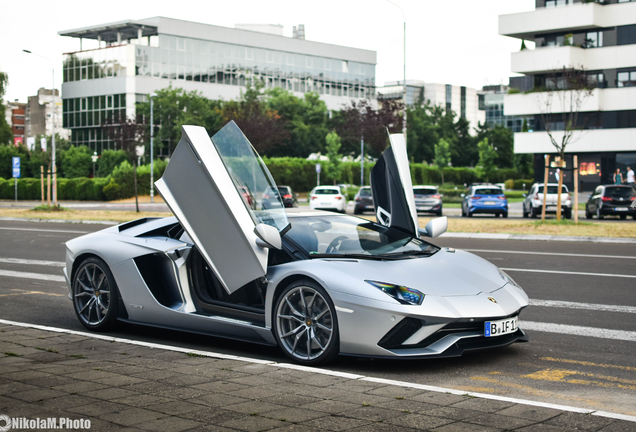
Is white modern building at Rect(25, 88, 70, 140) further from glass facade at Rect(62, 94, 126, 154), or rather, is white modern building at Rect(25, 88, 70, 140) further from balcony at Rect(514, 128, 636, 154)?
balcony at Rect(514, 128, 636, 154)

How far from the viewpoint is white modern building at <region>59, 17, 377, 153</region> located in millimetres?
74750

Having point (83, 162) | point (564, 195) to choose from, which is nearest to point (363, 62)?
point (83, 162)

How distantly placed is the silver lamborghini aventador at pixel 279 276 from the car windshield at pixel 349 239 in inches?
0.6

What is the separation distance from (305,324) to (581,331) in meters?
3.00

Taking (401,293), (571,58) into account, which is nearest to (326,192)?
(571,58)

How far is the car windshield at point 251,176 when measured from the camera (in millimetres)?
5949

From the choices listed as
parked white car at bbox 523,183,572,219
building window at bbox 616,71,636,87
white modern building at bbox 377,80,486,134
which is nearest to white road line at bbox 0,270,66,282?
parked white car at bbox 523,183,572,219

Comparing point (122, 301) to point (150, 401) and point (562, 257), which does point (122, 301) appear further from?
point (562, 257)

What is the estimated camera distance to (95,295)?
7.09 m

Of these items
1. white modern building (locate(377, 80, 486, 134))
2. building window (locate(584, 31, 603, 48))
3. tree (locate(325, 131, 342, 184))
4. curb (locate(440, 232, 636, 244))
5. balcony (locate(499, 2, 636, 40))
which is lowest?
curb (locate(440, 232, 636, 244))

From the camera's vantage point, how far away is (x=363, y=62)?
98500mm

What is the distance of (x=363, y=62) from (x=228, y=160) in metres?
94.9

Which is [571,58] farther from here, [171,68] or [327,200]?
[171,68]

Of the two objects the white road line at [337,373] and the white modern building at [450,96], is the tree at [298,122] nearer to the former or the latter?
the white road line at [337,373]
